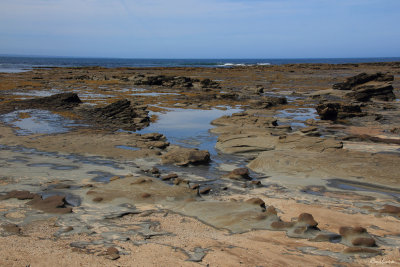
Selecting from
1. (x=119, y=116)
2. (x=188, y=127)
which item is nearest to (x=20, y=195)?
(x=188, y=127)

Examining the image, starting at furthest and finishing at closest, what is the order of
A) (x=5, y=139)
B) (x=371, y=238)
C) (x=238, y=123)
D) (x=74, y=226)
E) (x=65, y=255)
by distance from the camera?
1. (x=238, y=123)
2. (x=5, y=139)
3. (x=74, y=226)
4. (x=371, y=238)
5. (x=65, y=255)

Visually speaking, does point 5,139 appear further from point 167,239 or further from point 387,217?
point 387,217

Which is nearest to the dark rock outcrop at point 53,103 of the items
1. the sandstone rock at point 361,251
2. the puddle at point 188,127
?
the puddle at point 188,127

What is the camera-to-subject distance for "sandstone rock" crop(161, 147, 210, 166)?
31.1 ft

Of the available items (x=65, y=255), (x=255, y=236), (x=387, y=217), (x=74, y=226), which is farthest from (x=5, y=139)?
(x=387, y=217)

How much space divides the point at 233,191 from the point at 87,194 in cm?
283

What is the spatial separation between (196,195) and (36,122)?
10869 millimetres

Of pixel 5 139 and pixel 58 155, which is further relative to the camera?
pixel 5 139

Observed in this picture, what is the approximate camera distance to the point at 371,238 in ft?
15.7

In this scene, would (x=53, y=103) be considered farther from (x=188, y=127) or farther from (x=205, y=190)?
(x=205, y=190)

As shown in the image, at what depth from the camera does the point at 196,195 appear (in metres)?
6.85

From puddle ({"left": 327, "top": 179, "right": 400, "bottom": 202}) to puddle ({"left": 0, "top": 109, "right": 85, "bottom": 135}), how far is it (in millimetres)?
9736

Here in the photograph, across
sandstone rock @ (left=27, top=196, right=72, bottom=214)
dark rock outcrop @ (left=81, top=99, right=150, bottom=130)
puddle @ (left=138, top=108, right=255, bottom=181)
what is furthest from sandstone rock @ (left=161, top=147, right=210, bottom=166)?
dark rock outcrop @ (left=81, top=99, right=150, bottom=130)

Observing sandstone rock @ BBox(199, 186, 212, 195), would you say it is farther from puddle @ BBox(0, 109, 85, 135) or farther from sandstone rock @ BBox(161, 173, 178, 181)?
puddle @ BBox(0, 109, 85, 135)
